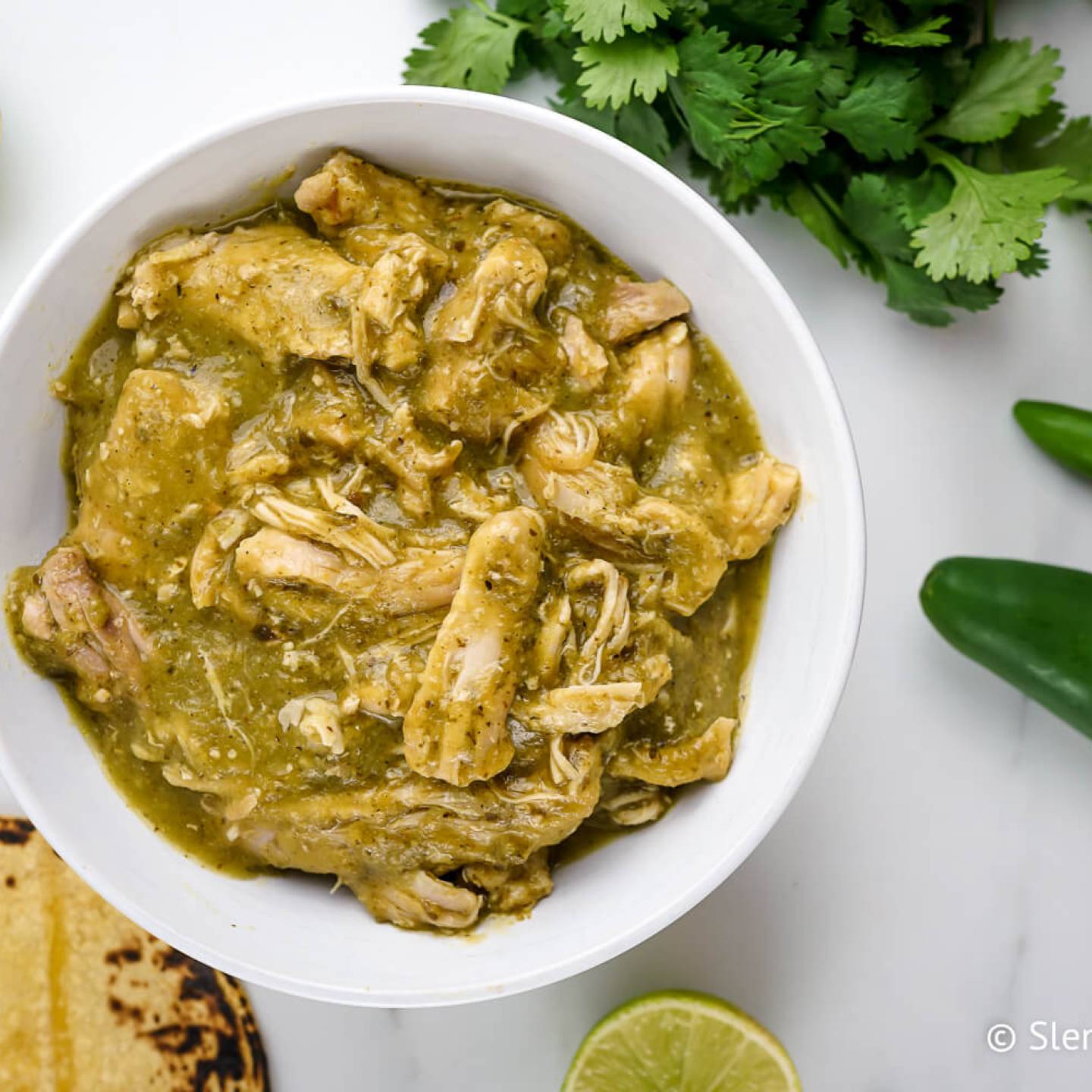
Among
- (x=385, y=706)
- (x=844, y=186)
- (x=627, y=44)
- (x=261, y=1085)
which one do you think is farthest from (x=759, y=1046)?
(x=627, y=44)

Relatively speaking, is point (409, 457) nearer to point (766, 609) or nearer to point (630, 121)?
point (766, 609)

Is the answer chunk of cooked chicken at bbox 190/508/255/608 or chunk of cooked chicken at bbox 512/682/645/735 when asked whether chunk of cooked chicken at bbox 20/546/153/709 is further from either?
chunk of cooked chicken at bbox 512/682/645/735

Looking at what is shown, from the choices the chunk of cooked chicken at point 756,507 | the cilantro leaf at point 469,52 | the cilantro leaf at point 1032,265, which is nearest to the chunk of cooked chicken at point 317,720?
the chunk of cooked chicken at point 756,507

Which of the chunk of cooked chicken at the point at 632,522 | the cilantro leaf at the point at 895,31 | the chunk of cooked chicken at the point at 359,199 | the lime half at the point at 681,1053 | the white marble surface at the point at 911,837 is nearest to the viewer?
the chunk of cooked chicken at the point at 632,522

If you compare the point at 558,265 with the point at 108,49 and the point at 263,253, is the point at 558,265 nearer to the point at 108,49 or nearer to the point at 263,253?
the point at 263,253

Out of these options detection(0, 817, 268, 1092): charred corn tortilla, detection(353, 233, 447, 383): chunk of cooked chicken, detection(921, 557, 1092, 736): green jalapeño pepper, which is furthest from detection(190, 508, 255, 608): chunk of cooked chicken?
detection(921, 557, 1092, 736): green jalapeño pepper

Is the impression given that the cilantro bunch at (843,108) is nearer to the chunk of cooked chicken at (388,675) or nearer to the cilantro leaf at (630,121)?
the cilantro leaf at (630,121)

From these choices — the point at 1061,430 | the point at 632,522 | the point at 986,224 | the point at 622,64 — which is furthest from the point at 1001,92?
the point at 632,522
